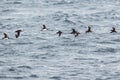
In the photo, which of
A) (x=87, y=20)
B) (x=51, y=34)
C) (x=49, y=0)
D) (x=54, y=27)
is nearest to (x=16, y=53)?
(x=51, y=34)

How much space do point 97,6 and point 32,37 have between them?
19450 mm

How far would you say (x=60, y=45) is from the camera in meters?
33.6

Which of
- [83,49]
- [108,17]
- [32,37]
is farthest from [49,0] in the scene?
[83,49]

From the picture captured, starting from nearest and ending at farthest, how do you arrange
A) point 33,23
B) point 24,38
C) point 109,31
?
point 24,38 < point 109,31 < point 33,23

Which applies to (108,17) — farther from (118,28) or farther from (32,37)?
(32,37)

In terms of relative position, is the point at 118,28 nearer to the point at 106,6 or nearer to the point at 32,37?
the point at 32,37

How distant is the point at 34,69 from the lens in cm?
2758

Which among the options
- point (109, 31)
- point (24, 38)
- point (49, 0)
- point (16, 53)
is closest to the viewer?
point (16, 53)

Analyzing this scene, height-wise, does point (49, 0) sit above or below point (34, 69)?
above

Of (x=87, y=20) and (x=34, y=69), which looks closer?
(x=34, y=69)

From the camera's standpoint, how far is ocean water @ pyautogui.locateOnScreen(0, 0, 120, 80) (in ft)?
88.7

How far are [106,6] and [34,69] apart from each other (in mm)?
27938

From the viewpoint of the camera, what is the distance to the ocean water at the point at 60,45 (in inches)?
1065

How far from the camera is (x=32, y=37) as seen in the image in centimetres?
3656
